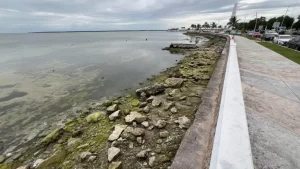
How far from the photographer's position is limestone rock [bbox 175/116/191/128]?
4.21 meters

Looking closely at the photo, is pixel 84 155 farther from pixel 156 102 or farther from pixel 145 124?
pixel 156 102

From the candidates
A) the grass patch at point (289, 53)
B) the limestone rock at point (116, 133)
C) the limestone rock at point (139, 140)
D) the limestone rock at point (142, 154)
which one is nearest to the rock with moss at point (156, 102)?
Answer: the limestone rock at point (116, 133)

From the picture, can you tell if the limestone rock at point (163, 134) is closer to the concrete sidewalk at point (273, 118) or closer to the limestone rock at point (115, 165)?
the limestone rock at point (115, 165)

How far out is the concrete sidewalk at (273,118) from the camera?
2.15 m

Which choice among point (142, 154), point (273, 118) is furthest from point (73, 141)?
point (273, 118)

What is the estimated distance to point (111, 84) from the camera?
10.6 metres

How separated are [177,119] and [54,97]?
7038mm

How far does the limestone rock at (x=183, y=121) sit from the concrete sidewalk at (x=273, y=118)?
1496 millimetres

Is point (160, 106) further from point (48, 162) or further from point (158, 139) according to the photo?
point (48, 162)

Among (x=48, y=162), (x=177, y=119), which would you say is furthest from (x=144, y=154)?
(x=48, y=162)

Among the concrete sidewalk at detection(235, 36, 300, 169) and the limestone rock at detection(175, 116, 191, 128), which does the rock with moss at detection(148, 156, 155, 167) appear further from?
the concrete sidewalk at detection(235, 36, 300, 169)

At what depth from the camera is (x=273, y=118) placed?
10.3 ft

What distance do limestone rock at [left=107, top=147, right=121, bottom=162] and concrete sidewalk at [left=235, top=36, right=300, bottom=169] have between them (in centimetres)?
256

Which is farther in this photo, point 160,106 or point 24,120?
point 24,120
